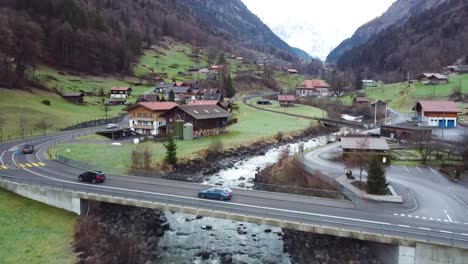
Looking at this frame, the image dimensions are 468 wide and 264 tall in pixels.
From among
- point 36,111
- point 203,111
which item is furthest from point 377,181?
point 36,111

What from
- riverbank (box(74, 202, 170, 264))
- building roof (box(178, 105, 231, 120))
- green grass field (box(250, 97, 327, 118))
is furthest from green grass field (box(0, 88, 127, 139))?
green grass field (box(250, 97, 327, 118))

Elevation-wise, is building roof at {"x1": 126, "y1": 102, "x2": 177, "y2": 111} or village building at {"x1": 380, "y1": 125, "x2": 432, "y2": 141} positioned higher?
building roof at {"x1": 126, "y1": 102, "x2": 177, "y2": 111}

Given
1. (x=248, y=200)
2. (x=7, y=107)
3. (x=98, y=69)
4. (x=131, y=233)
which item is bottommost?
(x=131, y=233)

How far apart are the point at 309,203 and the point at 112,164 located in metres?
29.8

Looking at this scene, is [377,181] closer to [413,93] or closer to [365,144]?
[365,144]

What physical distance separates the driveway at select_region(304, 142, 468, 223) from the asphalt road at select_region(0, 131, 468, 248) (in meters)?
0.30

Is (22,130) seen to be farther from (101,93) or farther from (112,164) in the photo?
(101,93)

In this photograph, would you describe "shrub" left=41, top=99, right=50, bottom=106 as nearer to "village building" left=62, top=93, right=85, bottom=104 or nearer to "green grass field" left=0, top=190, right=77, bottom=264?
"village building" left=62, top=93, right=85, bottom=104

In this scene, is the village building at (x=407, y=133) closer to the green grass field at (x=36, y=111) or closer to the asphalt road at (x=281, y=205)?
the asphalt road at (x=281, y=205)

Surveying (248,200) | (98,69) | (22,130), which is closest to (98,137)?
(22,130)

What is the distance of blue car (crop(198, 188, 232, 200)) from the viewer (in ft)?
117

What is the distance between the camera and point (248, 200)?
35.8 m

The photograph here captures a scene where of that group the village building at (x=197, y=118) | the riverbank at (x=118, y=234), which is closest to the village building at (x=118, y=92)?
the village building at (x=197, y=118)

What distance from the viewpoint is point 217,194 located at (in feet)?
117
